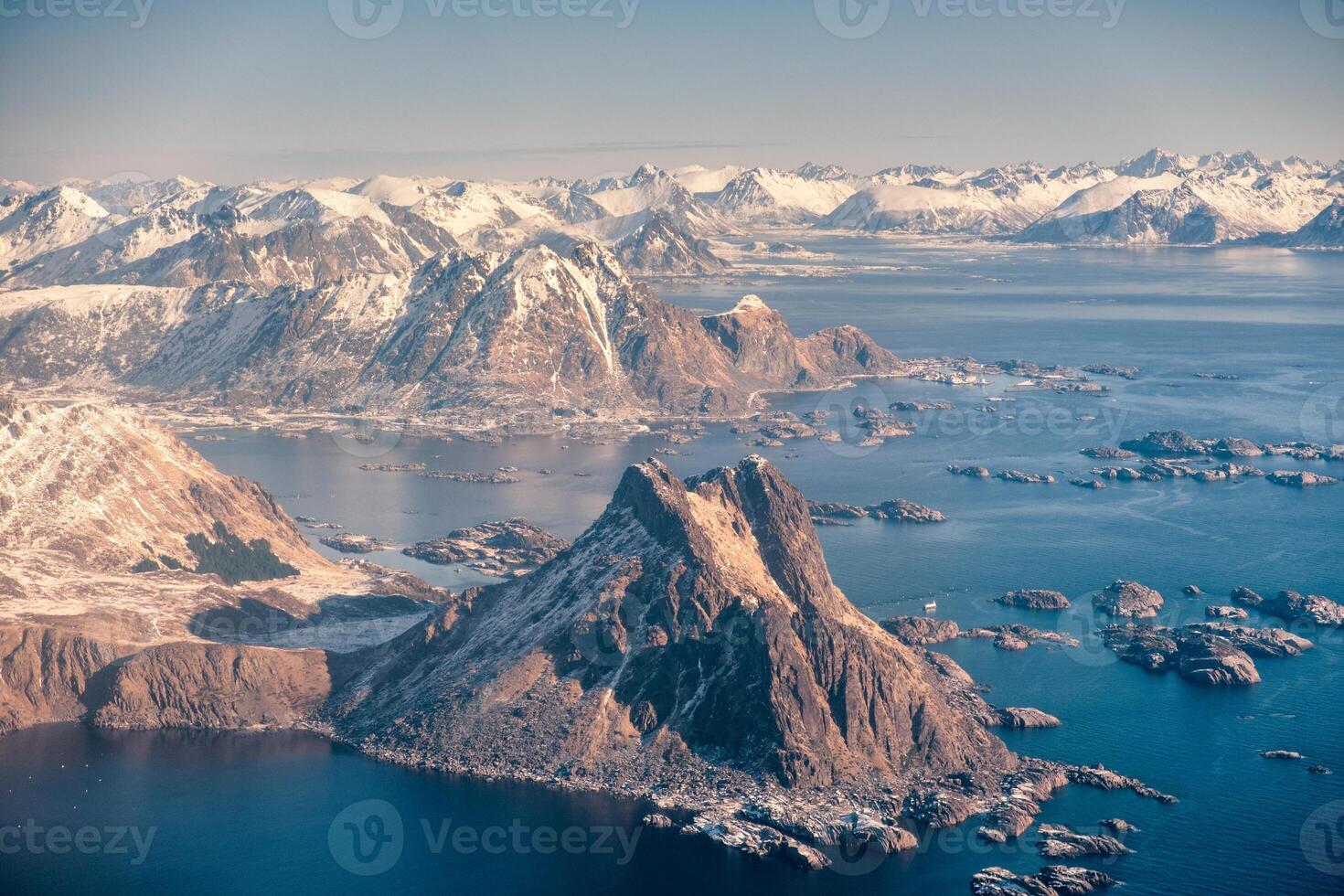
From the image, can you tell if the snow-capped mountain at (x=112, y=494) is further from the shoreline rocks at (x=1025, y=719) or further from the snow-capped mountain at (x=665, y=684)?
the shoreline rocks at (x=1025, y=719)

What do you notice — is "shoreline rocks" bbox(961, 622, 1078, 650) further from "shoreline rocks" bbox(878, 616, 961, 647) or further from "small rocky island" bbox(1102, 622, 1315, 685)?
"small rocky island" bbox(1102, 622, 1315, 685)

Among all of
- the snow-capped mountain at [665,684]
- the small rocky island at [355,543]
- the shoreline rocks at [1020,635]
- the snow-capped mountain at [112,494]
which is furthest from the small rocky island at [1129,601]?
the snow-capped mountain at [112,494]

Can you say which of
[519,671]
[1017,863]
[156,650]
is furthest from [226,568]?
[1017,863]

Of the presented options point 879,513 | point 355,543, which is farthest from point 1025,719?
point 355,543

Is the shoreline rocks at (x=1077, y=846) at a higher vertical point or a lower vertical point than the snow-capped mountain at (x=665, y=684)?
lower

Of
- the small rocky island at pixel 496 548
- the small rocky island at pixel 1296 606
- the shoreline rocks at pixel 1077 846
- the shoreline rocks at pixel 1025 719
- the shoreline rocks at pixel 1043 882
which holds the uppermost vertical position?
the small rocky island at pixel 496 548

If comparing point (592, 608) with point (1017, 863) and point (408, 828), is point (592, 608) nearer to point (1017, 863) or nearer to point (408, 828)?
point (408, 828)

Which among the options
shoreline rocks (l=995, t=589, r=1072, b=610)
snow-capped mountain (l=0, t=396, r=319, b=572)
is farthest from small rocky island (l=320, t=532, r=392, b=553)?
shoreline rocks (l=995, t=589, r=1072, b=610)

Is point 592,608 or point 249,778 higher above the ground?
point 592,608
